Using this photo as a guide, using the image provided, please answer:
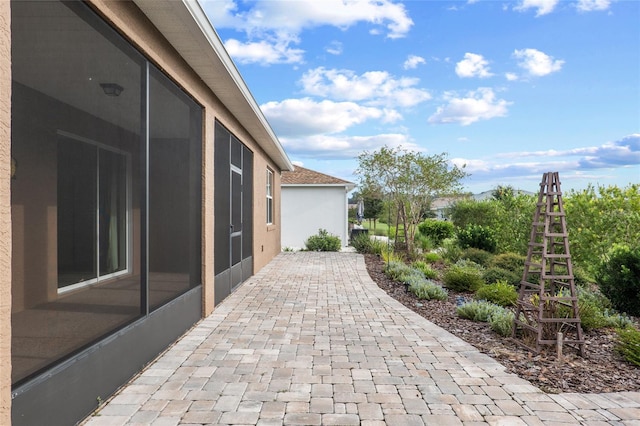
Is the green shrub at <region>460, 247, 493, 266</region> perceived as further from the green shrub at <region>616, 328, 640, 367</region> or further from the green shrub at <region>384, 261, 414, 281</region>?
the green shrub at <region>616, 328, 640, 367</region>

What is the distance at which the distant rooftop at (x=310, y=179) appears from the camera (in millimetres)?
18562

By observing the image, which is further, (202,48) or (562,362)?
(202,48)

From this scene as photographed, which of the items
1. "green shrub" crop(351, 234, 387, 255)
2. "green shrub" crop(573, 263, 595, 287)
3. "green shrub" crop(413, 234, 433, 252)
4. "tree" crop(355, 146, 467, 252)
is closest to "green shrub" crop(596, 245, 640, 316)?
"green shrub" crop(573, 263, 595, 287)

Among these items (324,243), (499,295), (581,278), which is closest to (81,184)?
(499,295)

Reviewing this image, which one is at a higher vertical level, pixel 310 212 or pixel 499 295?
pixel 310 212

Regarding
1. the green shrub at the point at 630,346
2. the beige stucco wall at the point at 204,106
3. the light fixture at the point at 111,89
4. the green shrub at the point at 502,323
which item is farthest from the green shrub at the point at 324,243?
the light fixture at the point at 111,89

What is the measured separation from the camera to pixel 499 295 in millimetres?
6910

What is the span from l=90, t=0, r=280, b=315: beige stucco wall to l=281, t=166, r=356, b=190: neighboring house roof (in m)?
7.16

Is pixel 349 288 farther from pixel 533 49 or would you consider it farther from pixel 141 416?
pixel 533 49

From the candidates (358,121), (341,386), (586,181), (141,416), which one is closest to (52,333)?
(141,416)

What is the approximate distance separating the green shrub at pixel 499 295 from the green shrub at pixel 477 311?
0.87 meters

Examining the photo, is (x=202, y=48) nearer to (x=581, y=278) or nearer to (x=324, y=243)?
(x=581, y=278)

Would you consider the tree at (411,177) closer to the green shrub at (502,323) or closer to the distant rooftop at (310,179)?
the distant rooftop at (310,179)

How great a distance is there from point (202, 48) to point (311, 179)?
574 inches
